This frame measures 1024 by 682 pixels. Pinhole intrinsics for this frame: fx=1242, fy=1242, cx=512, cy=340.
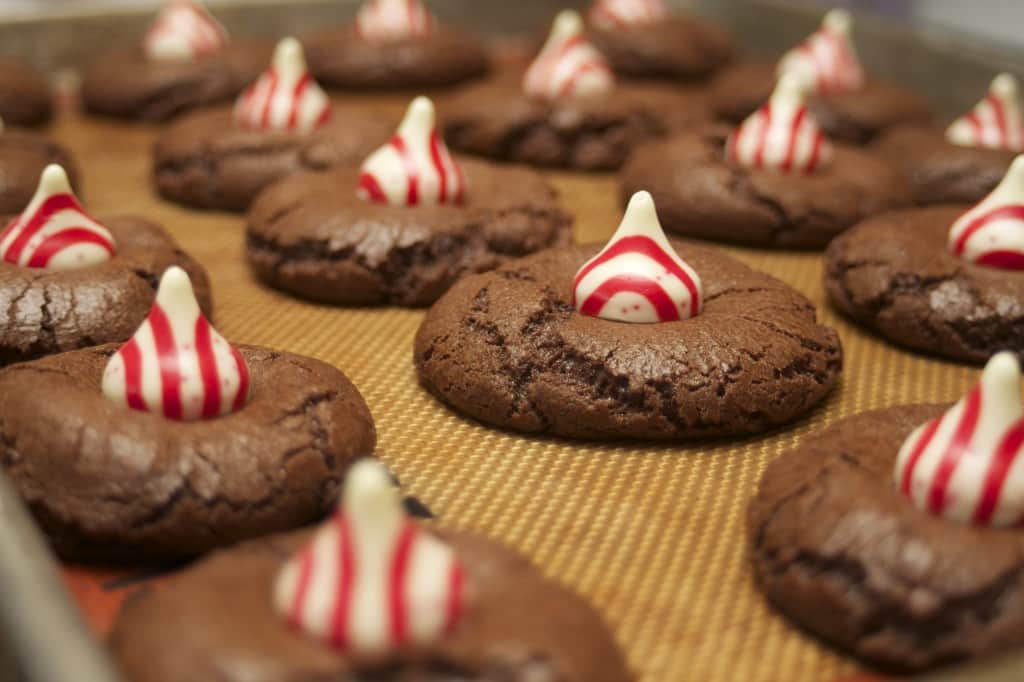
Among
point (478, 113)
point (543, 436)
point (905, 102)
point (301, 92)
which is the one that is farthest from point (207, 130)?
point (905, 102)

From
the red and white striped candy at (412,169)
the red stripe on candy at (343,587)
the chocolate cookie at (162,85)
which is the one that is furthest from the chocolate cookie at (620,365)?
the chocolate cookie at (162,85)

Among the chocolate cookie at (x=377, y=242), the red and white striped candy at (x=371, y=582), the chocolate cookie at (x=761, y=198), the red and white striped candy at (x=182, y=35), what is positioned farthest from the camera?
the red and white striped candy at (x=182, y=35)

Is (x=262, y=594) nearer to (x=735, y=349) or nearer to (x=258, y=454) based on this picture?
(x=258, y=454)

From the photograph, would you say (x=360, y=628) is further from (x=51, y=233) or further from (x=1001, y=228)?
(x=1001, y=228)

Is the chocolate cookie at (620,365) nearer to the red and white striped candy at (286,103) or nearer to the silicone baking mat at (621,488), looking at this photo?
the silicone baking mat at (621,488)

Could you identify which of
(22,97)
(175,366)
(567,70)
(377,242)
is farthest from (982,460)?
(22,97)

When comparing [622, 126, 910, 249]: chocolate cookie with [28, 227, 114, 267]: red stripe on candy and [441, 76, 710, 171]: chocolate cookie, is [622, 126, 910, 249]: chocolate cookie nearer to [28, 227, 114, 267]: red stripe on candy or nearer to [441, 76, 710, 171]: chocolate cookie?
[441, 76, 710, 171]: chocolate cookie

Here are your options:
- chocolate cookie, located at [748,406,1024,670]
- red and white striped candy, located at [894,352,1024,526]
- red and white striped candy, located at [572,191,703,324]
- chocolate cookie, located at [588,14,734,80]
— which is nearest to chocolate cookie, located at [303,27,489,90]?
chocolate cookie, located at [588,14,734,80]
